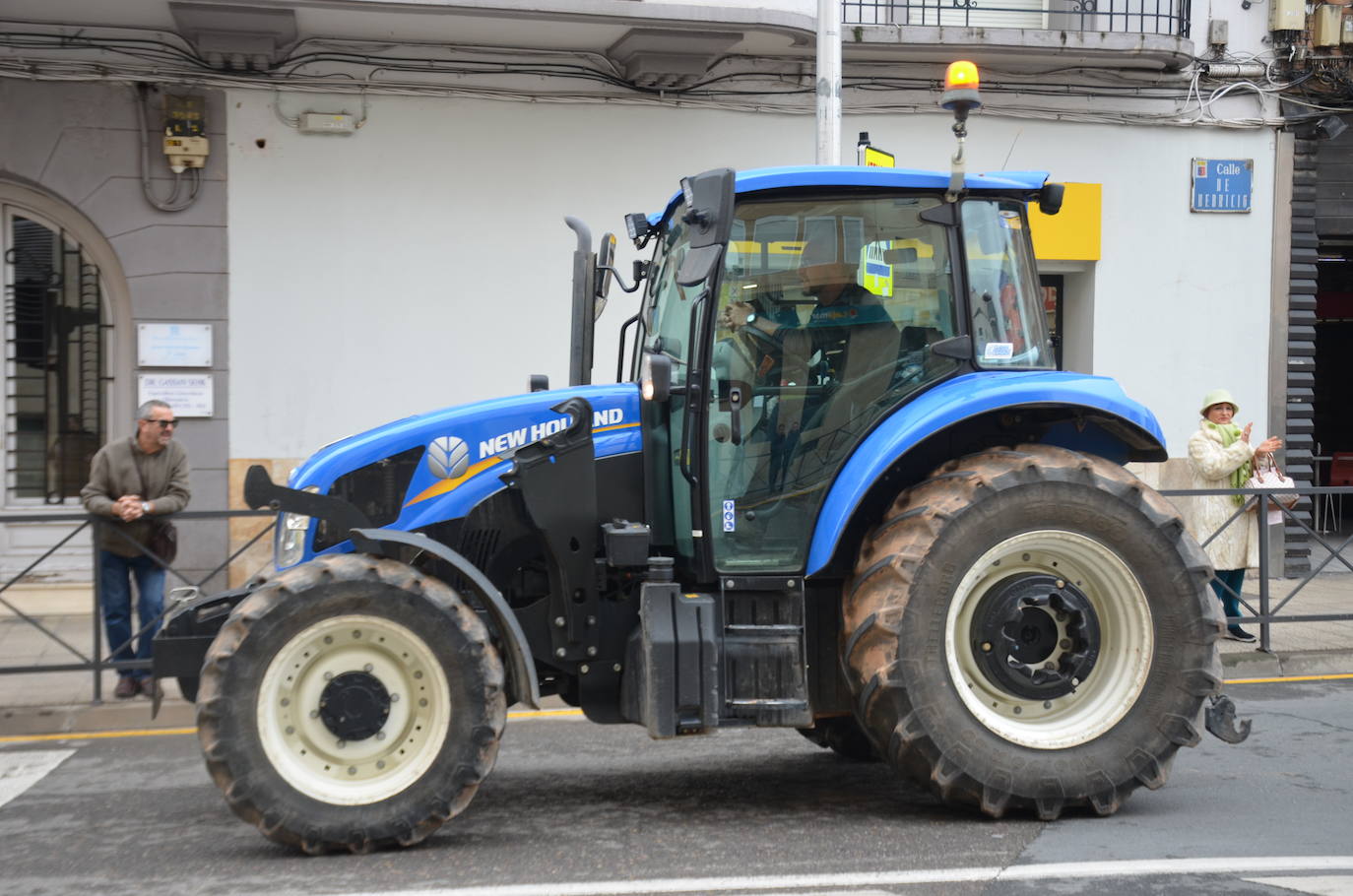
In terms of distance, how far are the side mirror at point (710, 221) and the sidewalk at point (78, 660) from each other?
4566mm

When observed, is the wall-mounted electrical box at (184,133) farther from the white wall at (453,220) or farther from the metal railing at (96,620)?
the metal railing at (96,620)

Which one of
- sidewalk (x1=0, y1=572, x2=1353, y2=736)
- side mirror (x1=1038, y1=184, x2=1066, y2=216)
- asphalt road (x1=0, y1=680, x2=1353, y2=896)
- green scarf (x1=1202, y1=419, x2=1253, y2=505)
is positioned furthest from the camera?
green scarf (x1=1202, y1=419, x2=1253, y2=505)

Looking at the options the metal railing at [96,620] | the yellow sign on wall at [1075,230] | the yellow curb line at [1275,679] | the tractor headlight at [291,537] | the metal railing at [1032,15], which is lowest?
the yellow curb line at [1275,679]

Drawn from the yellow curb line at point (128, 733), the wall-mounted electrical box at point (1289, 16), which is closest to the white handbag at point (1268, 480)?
the wall-mounted electrical box at point (1289, 16)

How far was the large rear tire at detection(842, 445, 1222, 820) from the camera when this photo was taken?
5.20 meters

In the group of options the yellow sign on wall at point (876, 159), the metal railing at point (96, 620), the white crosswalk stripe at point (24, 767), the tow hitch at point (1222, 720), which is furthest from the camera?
the metal railing at point (96, 620)

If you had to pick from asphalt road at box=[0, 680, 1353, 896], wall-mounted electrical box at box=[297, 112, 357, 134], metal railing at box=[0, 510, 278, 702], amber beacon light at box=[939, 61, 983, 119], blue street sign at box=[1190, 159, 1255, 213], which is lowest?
asphalt road at box=[0, 680, 1353, 896]

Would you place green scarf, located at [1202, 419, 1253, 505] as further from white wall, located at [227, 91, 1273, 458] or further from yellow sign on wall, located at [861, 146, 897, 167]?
yellow sign on wall, located at [861, 146, 897, 167]

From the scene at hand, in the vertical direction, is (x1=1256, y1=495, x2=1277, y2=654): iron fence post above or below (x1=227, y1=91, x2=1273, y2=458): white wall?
below

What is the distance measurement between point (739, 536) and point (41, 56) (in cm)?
829

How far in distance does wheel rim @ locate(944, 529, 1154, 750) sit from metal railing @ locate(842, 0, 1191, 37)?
7.92 meters

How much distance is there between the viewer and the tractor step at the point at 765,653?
5.31 m

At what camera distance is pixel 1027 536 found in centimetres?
541

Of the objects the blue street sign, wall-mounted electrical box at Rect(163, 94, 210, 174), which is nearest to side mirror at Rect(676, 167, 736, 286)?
wall-mounted electrical box at Rect(163, 94, 210, 174)
